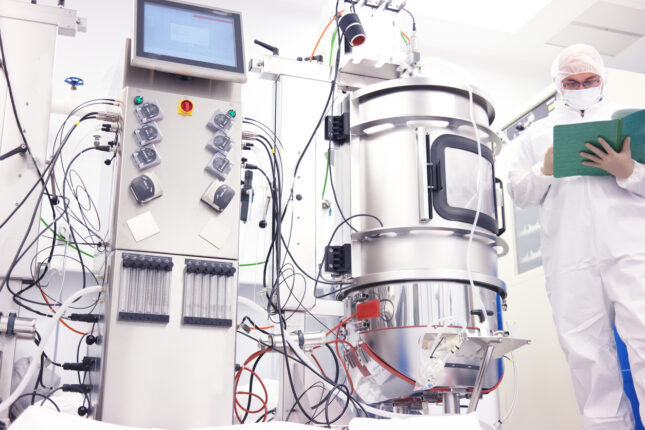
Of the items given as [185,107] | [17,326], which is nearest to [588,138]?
[185,107]

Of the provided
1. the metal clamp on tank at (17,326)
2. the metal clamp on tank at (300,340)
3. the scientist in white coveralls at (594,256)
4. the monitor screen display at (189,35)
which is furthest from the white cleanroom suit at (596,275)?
the metal clamp on tank at (17,326)

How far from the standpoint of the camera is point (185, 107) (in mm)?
1828

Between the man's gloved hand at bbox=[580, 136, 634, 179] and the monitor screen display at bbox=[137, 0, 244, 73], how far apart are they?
3.84 ft

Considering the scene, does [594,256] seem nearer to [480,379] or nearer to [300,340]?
[480,379]

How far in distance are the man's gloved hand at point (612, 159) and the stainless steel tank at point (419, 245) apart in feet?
1.07

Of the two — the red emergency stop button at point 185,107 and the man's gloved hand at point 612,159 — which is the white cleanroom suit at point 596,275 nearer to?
the man's gloved hand at point 612,159

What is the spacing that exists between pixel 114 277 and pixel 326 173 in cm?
102

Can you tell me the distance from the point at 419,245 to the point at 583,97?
3.15 ft

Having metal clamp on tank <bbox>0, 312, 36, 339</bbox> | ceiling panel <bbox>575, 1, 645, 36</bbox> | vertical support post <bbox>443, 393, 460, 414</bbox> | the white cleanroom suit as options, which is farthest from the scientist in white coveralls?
ceiling panel <bbox>575, 1, 645, 36</bbox>

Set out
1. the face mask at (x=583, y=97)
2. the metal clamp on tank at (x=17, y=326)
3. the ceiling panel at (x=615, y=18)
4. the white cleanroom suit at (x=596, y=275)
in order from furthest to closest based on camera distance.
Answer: the ceiling panel at (x=615, y=18) < the face mask at (x=583, y=97) < the white cleanroom suit at (x=596, y=275) < the metal clamp on tank at (x=17, y=326)

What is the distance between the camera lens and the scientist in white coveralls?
2.08m

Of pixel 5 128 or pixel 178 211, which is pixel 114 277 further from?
pixel 5 128

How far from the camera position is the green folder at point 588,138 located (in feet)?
6.94

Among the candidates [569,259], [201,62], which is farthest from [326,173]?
[569,259]
